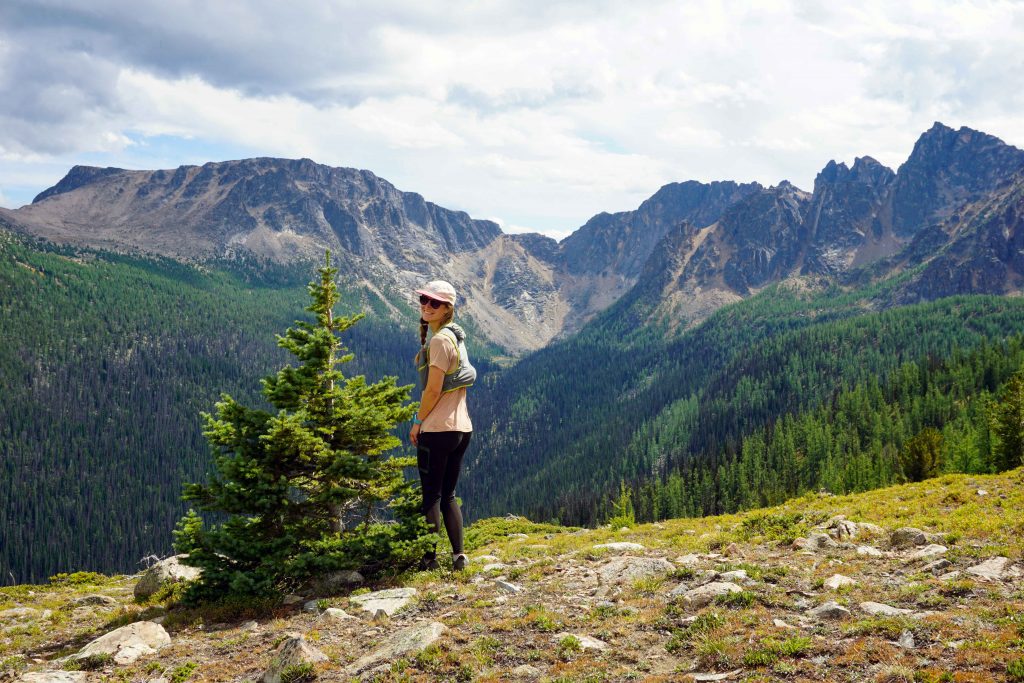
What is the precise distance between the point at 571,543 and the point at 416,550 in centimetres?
658

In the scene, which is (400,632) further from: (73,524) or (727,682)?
(73,524)

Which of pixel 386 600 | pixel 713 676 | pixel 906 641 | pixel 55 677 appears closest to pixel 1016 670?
Answer: pixel 906 641

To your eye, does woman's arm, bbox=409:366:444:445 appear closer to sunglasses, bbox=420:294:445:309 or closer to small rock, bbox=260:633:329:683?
sunglasses, bbox=420:294:445:309

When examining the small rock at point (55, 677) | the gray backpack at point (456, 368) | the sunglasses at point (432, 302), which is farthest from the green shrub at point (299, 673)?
the sunglasses at point (432, 302)

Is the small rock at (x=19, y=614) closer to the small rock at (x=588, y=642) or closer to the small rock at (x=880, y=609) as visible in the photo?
the small rock at (x=588, y=642)

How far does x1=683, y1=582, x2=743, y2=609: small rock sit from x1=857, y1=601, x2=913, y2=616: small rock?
196cm

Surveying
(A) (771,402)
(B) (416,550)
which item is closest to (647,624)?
(B) (416,550)

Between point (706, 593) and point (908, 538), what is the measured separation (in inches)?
290

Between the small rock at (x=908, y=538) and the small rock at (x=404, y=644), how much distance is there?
456 inches

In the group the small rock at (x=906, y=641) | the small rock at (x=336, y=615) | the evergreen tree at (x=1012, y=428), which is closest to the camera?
the small rock at (x=906, y=641)

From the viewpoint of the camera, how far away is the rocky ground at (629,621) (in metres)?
7.83

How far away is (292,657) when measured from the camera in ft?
29.8

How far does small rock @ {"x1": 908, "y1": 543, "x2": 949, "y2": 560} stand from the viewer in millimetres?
12776

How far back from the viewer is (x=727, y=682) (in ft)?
23.8
